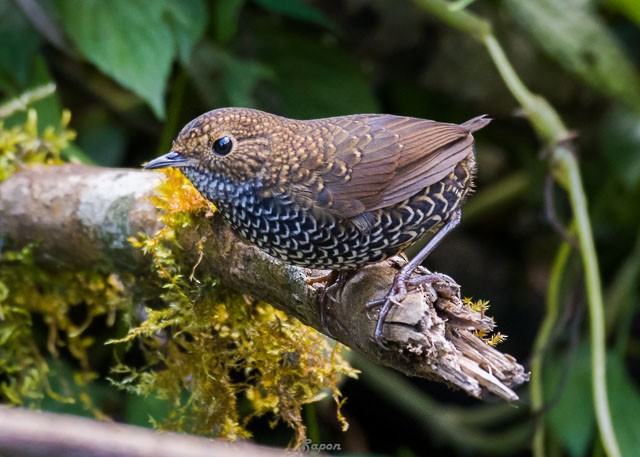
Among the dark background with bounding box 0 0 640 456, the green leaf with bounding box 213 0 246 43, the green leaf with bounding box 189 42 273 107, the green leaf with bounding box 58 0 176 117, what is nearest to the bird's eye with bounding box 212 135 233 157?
the dark background with bounding box 0 0 640 456

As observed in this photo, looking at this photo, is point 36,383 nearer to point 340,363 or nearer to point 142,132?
point 340,363

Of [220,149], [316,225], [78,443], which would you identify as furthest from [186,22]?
[78,443]

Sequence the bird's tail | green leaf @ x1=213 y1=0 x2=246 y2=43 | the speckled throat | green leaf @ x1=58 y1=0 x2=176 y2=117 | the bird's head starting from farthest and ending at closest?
green leaf @ x1=213 y1=0 x2=246 y2=43 < green leaf @ x1=58 y1=0 x2=176 y2=117 < the bird's tail < the bird's head < the speckled throat

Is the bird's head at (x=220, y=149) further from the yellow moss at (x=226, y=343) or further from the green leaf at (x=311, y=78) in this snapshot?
the green leaf at (x=311, y=78)

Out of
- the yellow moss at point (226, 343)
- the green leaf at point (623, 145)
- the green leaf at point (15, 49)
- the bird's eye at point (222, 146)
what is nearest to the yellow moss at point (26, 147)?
the green leaf at point (15, 49)

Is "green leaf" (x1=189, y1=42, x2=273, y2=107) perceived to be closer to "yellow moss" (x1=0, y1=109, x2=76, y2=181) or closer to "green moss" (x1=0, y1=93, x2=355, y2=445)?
"yellow moss" (x1=0, y1=109, x2=76, y2=181)
